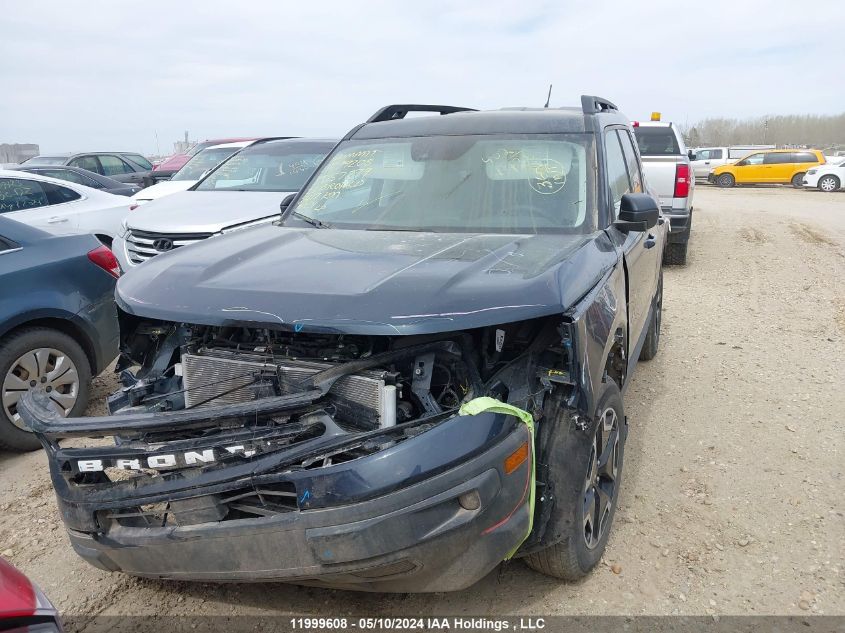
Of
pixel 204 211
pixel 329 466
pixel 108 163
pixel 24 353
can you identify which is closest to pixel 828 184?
pixel 108 163

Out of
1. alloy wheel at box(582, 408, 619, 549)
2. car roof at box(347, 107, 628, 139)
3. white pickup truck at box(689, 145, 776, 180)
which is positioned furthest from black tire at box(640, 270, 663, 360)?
white pickup truck at box(689, 145, 776, 180)

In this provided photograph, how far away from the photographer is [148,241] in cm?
638

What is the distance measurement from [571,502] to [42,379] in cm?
333

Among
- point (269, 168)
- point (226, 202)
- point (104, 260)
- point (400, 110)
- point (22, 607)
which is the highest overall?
point (400, 110)

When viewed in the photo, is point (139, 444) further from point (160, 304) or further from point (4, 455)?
point (4, 455)

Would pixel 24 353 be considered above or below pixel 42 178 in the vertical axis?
below

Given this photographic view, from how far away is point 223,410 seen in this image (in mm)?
2354

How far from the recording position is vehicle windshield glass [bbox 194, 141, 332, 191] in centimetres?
765

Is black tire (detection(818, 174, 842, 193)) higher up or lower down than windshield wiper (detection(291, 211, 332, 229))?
lower down

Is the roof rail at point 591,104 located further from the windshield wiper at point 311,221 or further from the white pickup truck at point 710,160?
the white pickup truck at point 710,160

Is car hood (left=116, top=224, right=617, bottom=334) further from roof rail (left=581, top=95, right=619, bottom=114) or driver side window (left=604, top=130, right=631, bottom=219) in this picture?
roof rail (left=581, top=95, right=619, bottom=114)

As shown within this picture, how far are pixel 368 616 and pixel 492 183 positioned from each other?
87.4 inches

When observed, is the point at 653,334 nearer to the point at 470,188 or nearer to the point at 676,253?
the point at 470,188

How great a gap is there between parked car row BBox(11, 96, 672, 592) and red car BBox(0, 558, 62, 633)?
47cm
